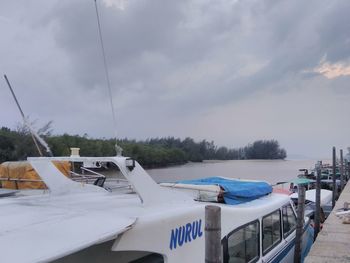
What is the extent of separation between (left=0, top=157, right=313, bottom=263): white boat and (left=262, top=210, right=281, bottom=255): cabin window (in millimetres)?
19

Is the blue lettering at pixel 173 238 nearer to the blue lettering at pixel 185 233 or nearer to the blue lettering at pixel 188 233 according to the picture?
the blue lettering at pixel 185 233

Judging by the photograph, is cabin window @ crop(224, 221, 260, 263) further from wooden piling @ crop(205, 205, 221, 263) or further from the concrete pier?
the concrete pier

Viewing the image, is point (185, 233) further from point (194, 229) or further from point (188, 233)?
point (194, 229)

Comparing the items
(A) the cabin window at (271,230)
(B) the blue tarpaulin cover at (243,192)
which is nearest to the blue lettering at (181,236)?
(B) the blue tarpaulin cover at (243,192)

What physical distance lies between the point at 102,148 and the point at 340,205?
36.7m

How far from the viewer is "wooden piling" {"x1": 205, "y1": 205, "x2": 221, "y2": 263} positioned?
3496 millimetres

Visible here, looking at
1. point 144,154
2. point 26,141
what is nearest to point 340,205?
point 26,141

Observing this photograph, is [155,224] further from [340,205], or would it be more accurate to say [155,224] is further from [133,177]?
[340,205]

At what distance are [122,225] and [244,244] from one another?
94.0 inches

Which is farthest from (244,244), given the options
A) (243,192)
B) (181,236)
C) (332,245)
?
(332,245)

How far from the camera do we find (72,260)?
11.0ft

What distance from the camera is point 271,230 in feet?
19.3

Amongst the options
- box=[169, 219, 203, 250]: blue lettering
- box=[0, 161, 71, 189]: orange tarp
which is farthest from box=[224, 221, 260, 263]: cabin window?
box=[0, 161, 71, 189]: orange tarp

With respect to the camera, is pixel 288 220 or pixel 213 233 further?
pixel 288 220
